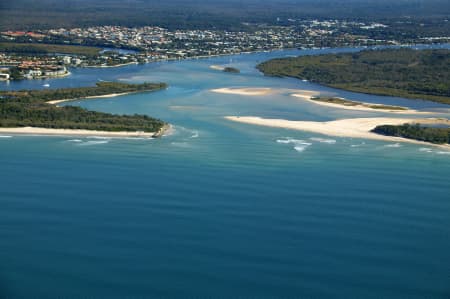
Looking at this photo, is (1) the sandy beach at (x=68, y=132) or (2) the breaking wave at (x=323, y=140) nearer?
(2) the breaking wave at (x=323, y=140)

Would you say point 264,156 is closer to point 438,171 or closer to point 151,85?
point 438,171

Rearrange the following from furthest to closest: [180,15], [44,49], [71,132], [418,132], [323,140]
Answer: [180,15]
[44,49]
[418,132]
[71,132]
[323,140]

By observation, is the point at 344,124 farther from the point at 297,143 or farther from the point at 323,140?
the point at 297,143

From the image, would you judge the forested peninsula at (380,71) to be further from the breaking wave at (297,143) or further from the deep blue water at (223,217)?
the deep blue water at (223,217)

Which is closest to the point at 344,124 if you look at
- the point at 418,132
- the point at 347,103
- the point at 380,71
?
the point at 418,132

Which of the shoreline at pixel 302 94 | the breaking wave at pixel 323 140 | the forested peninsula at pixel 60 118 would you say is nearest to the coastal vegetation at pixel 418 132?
the breaking wave at pixel 323 140

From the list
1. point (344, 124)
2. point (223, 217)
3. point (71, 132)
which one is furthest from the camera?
point (344, 124)

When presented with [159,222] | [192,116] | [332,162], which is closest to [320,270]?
[159,222]
